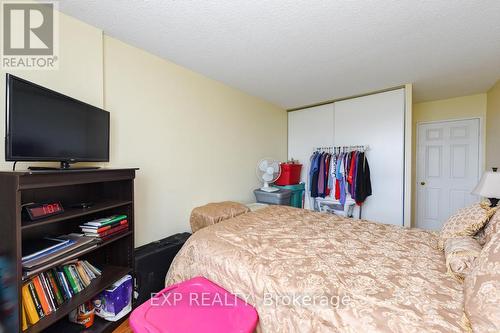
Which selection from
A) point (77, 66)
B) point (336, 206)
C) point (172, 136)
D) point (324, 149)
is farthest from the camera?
point (324, 149)

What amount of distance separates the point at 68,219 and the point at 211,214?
112cm

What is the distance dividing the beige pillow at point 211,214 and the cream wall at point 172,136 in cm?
21

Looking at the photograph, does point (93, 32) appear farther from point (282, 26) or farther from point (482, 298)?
point (482, 298)

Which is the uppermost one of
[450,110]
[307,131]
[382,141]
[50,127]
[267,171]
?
[450,110]

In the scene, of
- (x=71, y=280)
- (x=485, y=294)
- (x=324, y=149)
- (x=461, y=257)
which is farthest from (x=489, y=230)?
(x=324, y=149)

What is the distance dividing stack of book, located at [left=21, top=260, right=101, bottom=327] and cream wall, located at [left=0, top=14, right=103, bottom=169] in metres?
0.72

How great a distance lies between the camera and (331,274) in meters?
1.10

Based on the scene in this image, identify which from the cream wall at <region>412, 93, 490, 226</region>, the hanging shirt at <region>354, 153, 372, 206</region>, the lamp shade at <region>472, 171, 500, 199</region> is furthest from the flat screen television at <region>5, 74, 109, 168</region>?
the cream wall at <region>412, 93, 490, 226</region>

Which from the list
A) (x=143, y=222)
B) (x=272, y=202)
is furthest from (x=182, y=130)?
(x=272, y=202)

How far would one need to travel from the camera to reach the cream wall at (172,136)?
74.1 inches

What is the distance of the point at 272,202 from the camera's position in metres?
3.24

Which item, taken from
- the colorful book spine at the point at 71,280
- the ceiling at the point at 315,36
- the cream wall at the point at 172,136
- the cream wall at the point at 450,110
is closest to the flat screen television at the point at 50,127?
the cream wall at the point at 172,136

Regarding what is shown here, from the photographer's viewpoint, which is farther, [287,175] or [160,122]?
[287,175]

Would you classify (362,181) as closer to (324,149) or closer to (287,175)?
(324,149)
